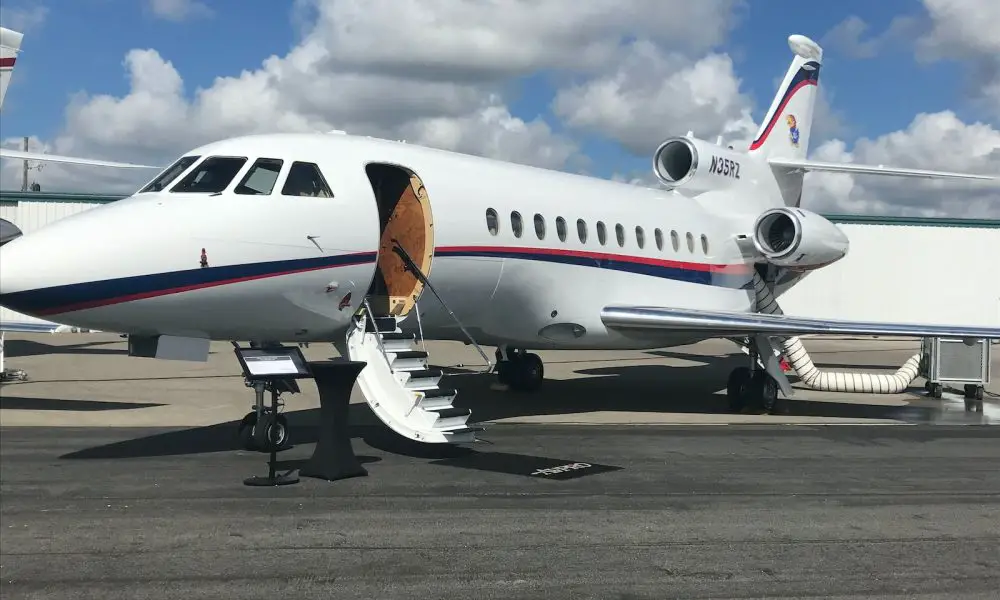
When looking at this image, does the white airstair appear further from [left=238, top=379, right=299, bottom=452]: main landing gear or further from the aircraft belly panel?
the aircraft belly panel

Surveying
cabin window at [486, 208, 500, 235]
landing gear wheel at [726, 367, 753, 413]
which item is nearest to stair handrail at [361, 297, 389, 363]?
cabin window at [486, 208, 500, 235]

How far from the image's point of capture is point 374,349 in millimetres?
10500

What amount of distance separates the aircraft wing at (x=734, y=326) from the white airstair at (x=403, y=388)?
4.36 m

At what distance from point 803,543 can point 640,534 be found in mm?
1136

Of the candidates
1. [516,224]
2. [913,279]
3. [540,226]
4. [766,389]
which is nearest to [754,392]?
[766,389]

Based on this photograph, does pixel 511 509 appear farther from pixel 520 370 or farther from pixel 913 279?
pixel 913 279

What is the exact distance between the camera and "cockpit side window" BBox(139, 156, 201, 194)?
991 centimetres

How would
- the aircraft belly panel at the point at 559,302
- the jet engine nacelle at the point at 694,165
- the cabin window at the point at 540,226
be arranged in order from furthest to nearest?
the jet engine nacelle at the point at 694,165, the cabin window at the point at 540,226, the aircraft belly panel at the point at 559,302

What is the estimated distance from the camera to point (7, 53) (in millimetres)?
16062

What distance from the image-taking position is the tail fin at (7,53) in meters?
15.9

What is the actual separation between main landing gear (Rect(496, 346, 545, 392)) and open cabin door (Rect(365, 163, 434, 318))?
5823 mm

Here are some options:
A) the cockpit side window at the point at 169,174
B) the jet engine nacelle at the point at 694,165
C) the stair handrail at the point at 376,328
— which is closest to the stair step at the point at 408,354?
the stair handrail at the point at 376,328

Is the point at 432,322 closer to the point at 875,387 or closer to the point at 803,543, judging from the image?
the point at 803,543

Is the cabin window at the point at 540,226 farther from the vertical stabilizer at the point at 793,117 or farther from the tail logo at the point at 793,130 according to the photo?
the tail logo at the point at 793,130
